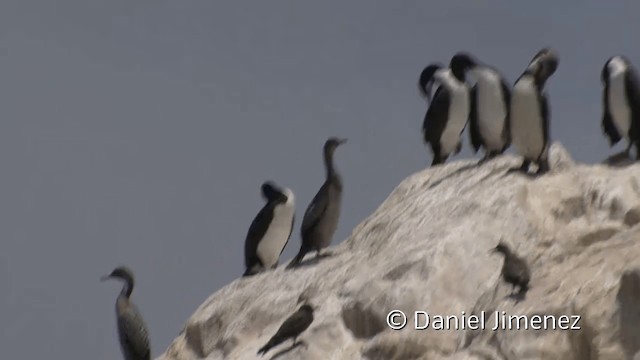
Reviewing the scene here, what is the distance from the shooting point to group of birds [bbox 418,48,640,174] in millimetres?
23453

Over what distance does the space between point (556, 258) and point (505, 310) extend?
1.52 m

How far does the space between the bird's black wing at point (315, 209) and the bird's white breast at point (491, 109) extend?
2.01 m

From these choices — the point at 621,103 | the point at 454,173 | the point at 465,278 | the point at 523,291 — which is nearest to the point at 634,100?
the point at 621,103

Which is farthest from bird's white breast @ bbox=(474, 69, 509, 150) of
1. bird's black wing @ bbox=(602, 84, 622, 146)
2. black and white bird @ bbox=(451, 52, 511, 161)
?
bird's black wing @ bbox=(602, 84, 622, 146)

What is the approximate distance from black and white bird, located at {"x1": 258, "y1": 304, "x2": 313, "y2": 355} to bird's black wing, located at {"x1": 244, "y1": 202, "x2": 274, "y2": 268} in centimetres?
588

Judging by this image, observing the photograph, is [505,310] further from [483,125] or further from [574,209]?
[483,125]

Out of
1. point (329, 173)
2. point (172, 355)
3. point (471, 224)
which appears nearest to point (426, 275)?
point (471, 224)

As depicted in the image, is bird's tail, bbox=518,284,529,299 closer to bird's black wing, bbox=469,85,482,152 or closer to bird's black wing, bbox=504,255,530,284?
bird's black wing, bbox=504,255,530,284

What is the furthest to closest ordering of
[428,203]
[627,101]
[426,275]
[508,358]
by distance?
[627,101]
[428,203]
[426,275]
[508,358]

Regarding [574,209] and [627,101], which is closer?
[574,209]

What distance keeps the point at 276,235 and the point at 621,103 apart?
4738mm

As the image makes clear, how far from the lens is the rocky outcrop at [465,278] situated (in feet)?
60.3

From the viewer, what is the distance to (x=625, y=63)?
25047mm

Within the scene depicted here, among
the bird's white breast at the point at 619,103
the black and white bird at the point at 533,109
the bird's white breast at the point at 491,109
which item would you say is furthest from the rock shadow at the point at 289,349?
the bird's white breast at the point at 619,103
